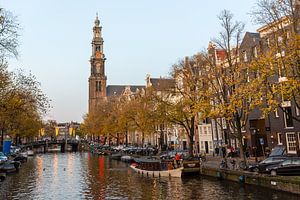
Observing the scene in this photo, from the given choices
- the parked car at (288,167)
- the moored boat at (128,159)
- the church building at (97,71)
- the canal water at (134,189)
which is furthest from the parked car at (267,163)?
the church building at (97,71)

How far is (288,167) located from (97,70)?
6034 inches

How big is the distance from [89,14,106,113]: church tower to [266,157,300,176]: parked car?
146974 mm

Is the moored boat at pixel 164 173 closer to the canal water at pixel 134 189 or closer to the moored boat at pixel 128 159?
the canal water at pixel 134 189

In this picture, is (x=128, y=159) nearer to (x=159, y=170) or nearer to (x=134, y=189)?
(x=159, y=170)

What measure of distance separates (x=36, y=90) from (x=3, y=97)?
768 centimetres

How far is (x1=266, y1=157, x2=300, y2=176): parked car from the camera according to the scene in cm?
2673

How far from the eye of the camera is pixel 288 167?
88.8 feet

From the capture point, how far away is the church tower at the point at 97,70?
560ft

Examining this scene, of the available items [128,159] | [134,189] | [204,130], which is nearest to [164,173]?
[134,189]

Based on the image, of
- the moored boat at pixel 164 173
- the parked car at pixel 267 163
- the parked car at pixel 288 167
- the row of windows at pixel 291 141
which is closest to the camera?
the parked car at pixel 288 167

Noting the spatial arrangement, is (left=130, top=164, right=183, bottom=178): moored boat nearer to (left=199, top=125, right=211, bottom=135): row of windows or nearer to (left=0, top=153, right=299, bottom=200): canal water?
(left=0, top=153, right=299, bottom=200): canal water

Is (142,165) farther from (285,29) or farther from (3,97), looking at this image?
(285,29)

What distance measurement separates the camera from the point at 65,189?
31.4 m

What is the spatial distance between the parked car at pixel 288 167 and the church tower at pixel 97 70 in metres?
147
